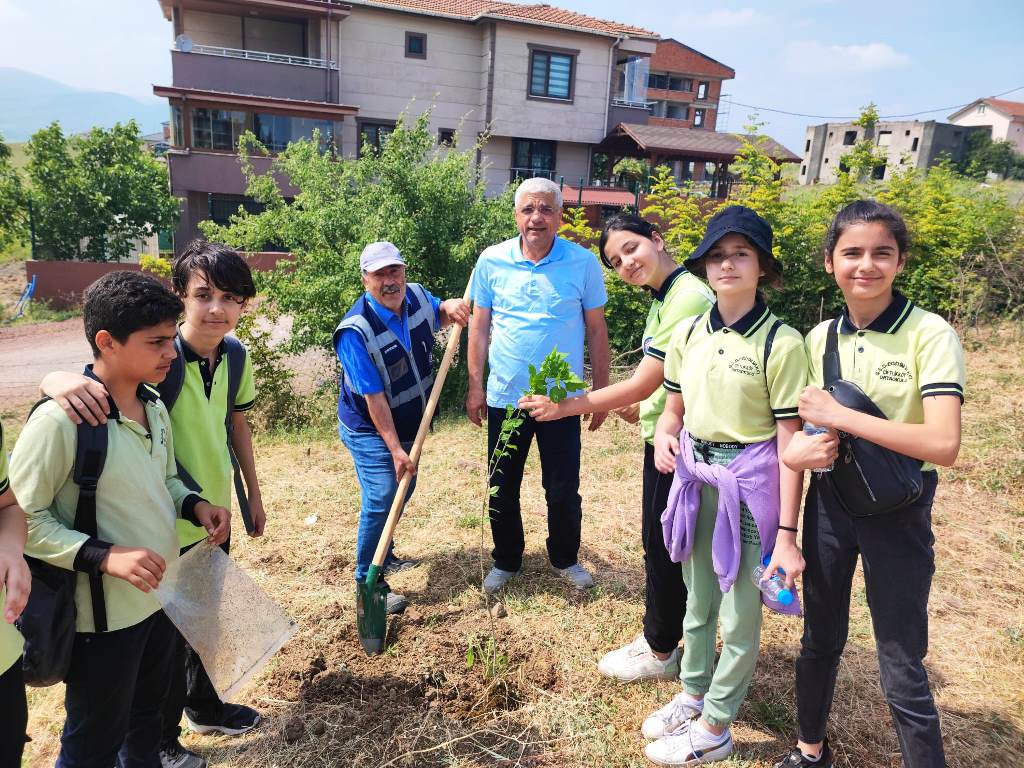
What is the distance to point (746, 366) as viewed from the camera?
2.01 m

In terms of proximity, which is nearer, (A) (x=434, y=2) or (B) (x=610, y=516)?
(B) (x=610, y=516)

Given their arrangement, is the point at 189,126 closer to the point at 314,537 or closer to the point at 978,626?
the point at 314,537

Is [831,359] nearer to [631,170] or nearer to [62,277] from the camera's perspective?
[62,277]

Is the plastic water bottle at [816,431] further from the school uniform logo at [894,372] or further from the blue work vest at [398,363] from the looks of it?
the blue work vest at [398,363]

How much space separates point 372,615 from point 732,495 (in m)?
1.76

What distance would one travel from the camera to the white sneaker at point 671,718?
244cm

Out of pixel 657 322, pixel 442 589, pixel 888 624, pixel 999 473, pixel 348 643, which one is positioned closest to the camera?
pixel 888 624

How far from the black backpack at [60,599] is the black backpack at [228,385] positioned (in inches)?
19.5

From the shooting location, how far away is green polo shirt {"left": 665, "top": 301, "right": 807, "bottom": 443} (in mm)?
1973

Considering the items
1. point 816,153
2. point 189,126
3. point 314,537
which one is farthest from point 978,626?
point 816,153

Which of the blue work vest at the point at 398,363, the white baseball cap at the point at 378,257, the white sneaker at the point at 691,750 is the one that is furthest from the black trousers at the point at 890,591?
the white baseball cap at the point at 378,257

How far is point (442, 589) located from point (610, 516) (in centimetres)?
145

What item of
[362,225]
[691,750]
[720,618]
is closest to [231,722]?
[691,750]

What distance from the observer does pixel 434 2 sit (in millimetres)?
21109
